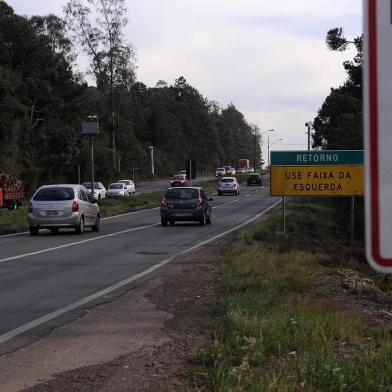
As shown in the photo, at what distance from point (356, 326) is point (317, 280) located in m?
4.45

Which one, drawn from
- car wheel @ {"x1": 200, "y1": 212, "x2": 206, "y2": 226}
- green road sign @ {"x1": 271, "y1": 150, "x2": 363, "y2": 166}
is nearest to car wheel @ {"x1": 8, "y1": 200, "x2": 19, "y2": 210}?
car wheel @ {"x1": 200, "y1": 212, "x2": 206, "y2": 226}

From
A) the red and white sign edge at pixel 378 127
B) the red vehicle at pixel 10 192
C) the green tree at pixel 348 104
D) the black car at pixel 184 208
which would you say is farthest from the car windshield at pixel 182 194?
the red and white sign edge at pixel 378 127

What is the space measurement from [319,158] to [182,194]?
410 inches

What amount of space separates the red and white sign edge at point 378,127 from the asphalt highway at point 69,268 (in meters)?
5.97

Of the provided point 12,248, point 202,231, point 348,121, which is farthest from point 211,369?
point 348,121

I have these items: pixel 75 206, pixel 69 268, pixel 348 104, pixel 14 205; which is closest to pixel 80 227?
pixel 75 206

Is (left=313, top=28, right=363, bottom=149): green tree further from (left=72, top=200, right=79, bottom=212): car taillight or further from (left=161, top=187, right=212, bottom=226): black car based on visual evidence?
(left=72, top=200, right=79, bottom=212): car taillight

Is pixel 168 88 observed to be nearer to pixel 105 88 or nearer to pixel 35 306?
pixel 105 88

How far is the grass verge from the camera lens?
5.18 m

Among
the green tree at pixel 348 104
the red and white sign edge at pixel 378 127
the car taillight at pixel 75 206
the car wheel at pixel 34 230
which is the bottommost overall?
the car wheel at pixel 34 230

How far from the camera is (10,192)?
39844 mm

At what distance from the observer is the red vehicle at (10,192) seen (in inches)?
1547

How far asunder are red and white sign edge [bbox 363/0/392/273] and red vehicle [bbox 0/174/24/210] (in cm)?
3851

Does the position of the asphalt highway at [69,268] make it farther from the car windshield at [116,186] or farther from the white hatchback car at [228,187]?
the white hatchback car at [228,187]
